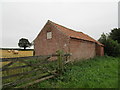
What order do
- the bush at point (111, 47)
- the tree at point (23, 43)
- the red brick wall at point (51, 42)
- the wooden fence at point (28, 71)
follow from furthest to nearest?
1. the tree at point (23, 43)
2. the bush at point (111, 47)
3. the red brick wall at point (51, 42)
4. the wooden fence at point (28, 71)

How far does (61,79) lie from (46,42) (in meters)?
8.79

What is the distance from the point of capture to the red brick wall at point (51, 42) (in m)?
11.5

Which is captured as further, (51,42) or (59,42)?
(51,42)

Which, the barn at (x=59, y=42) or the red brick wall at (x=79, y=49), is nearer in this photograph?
the barn at (x=59, y=42)

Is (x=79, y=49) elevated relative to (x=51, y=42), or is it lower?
lower

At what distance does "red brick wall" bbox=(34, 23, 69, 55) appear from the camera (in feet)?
37.8

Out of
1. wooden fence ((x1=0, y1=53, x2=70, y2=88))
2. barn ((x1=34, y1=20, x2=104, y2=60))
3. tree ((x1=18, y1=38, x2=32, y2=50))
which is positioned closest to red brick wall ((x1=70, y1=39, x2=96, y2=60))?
barn ((x1=34, y1=20, x2=104, y2=60))

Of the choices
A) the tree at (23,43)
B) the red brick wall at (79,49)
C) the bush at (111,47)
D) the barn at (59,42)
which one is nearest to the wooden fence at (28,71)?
the barn at (59,42)

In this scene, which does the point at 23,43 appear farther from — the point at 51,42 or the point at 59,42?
the point at 59,42

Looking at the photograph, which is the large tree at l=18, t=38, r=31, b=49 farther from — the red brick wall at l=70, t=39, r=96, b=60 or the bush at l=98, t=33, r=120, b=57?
the red brick wall at l=70, t=39, r=96, b=60

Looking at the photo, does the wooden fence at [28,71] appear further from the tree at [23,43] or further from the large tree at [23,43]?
the large tree at [23,43]

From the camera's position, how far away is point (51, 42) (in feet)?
42.1

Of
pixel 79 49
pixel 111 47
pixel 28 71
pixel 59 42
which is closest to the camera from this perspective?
pixel 28 71

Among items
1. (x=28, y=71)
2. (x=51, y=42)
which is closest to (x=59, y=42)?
(x=51, y=42)
